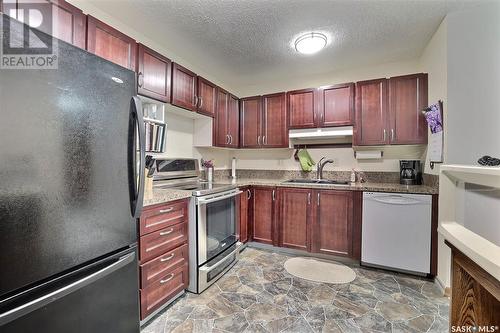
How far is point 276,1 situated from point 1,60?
1.82 metres

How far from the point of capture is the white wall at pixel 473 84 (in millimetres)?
1852

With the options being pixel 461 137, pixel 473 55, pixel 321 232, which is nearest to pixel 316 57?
pixel 473 55

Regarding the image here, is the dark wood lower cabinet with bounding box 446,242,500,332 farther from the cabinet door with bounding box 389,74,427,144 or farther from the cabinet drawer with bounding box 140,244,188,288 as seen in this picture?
the cabinet door with bounding box 389,74,427,144

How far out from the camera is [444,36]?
2.04 metres

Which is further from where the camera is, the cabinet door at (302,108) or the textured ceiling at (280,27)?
the cabinet door at (302,108)

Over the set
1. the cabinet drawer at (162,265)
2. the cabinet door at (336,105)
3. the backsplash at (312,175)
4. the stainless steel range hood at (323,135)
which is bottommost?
the cabinet drawer at (162,265)

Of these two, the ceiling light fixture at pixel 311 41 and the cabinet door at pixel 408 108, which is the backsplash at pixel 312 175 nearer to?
the cabinet door at pixel 408 108

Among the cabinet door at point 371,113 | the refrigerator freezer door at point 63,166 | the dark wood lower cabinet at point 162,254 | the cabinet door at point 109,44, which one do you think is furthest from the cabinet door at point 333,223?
the cabinet door at point 109,44

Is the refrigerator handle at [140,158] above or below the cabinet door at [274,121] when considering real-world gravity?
below

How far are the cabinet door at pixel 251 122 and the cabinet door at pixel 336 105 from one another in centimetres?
90

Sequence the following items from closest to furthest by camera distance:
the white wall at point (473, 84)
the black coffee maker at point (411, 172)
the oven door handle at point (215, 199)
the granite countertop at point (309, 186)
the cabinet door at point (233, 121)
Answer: the granite countertop at point (309, 186)
the white wall at point (473, 84)
the oven door handle at point (215, 199)
the black coffee maker at point (411, 172)
the cabinet door at point (233, 121)

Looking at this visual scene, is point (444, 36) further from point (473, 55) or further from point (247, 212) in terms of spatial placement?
point (247, 212)

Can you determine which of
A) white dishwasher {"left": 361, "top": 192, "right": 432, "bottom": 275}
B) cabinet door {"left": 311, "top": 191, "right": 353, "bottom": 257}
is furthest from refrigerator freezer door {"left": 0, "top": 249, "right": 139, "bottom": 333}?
white dishwasher {"left": 361, "top": 192, "right": 432, "bottom": 275}

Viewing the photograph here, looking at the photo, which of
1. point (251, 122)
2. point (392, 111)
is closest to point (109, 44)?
point (251, 122)
